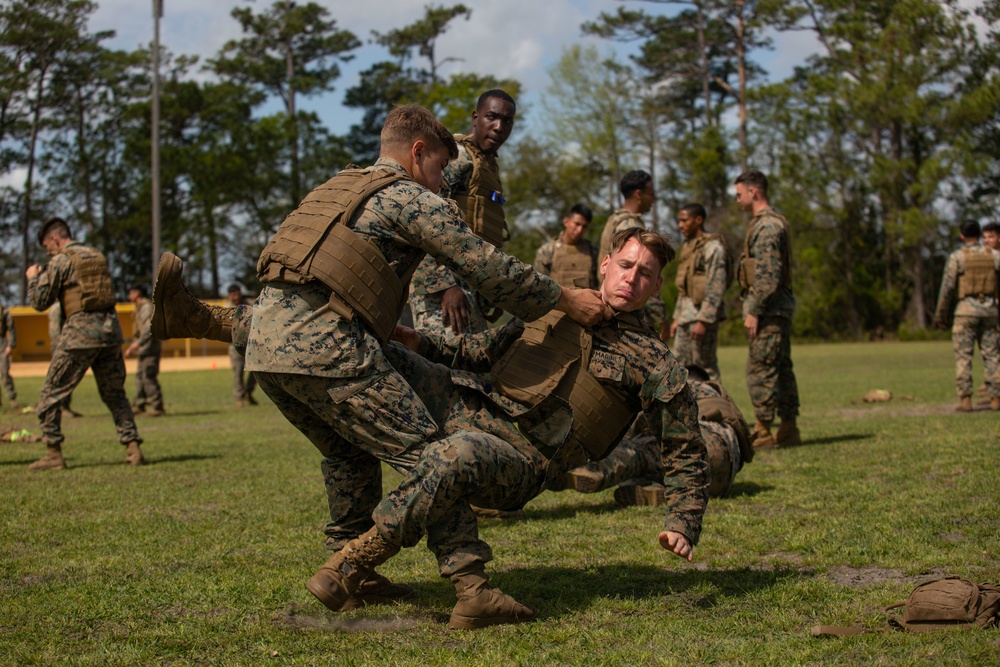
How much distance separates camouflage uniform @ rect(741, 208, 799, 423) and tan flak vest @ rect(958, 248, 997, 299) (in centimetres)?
454

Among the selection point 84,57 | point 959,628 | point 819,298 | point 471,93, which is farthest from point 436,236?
point 84,57

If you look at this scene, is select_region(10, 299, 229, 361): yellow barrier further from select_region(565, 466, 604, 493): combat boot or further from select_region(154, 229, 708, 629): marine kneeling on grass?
select_region(154, 229, 708, 629): marine kneeling on grass

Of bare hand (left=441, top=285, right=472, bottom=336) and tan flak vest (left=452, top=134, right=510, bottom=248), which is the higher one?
tan flak vest (left=452, top=134, right=510, bottom=248)

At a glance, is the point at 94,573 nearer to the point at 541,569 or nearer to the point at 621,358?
the point at 541,569

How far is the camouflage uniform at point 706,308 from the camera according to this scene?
1063 centimetres

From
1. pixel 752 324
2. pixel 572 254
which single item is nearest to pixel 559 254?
pixel 572 254

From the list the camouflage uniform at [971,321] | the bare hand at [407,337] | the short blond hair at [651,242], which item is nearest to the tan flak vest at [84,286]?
the bare hand at [407,337]

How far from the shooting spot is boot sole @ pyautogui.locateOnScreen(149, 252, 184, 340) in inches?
182

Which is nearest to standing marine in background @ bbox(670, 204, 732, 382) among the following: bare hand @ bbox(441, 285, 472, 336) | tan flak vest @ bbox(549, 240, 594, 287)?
tan flak vest @ bbox(549, 240, 594, 287)

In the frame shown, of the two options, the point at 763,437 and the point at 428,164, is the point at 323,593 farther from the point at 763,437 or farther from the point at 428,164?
the point at 763,437

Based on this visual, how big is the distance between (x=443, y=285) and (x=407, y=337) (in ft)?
5.06

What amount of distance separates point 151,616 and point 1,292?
58.8 m

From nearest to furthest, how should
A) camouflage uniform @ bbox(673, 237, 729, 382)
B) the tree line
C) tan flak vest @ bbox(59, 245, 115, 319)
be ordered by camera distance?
1. tan flak vest @ bbox(59, 245, 115, 319)
2. camouflage uniform @ bbox(673, 237, 729, 382)
3. the tree line

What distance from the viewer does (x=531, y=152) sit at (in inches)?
2299
